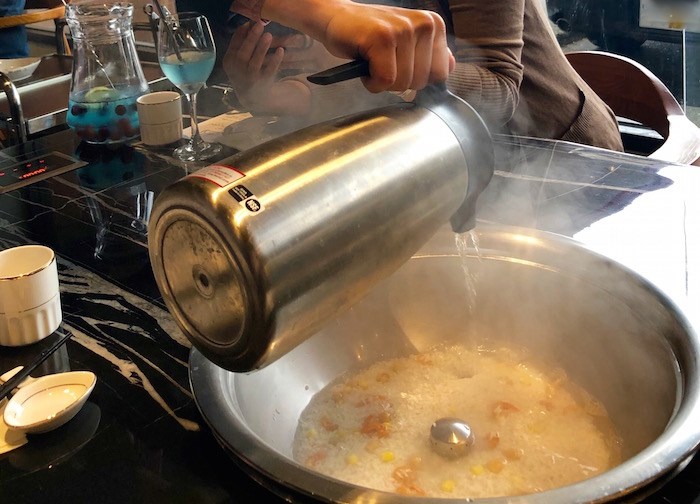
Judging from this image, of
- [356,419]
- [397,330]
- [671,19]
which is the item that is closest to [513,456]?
[356,419]

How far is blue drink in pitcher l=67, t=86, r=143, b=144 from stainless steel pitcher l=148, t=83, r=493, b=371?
40.6 inches

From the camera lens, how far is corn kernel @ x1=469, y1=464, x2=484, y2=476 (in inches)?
33.4

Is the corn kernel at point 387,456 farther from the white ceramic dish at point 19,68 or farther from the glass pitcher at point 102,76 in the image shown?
the white ceramic dish at point 19,68

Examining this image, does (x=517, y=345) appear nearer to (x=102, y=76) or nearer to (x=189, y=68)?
(x=189, y=68)

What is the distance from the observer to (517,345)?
44.3 inches

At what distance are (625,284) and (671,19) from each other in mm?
1810

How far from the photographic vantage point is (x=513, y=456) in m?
0.88

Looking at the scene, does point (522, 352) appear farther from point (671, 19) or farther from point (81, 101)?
point (671, 19)

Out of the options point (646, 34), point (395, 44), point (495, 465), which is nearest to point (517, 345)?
point (495, 465)

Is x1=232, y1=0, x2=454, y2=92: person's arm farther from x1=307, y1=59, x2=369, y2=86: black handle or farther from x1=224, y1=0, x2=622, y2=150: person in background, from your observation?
x1=224, y1=0, x2=622, y2=150: person in background

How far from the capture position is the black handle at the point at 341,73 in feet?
2.49

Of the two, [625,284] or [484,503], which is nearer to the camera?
[484,503]

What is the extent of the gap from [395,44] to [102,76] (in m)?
1.05

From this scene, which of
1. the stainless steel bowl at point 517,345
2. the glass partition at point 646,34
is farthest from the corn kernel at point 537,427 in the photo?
the glass partition at point 646,34
